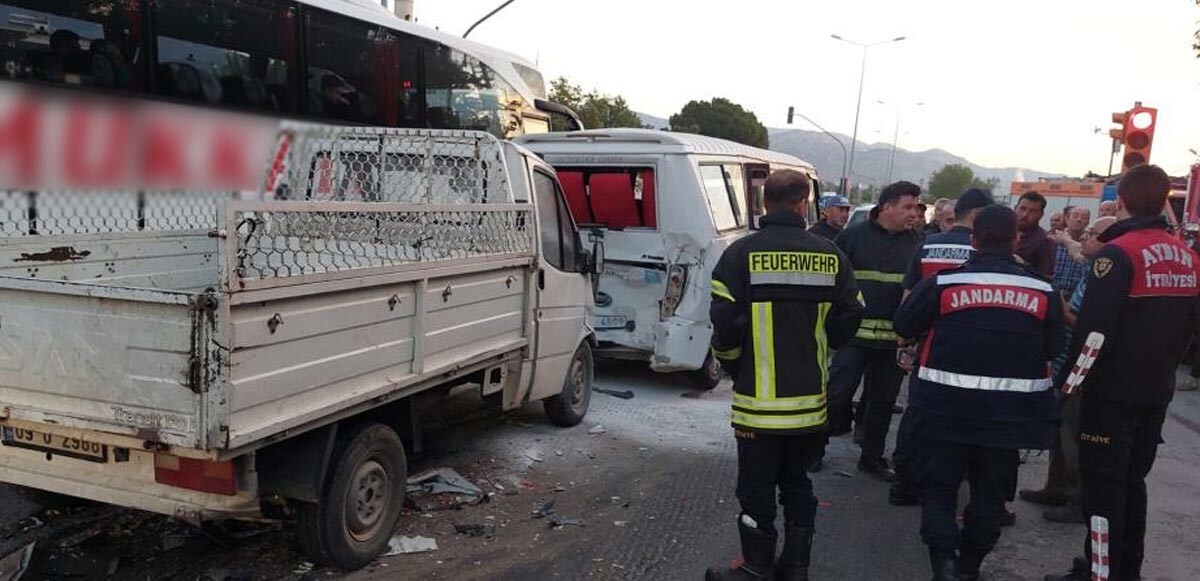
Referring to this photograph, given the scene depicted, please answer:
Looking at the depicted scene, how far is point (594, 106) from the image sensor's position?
3303 centimetres

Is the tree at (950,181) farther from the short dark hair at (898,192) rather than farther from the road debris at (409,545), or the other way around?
the road debris at (409,545)

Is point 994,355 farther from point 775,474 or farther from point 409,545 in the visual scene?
point 409,545

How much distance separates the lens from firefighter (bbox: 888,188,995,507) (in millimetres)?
4590

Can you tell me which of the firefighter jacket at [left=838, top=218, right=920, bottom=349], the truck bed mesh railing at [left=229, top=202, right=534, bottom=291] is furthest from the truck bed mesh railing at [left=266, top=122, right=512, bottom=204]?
the firefighter jacket at [left=838, top=218, right=920, bottom=349]

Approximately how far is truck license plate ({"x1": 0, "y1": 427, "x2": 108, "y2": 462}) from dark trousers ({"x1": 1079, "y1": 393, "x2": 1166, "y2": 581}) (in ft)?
12.9

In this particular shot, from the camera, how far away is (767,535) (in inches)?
138

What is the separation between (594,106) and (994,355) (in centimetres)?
3071

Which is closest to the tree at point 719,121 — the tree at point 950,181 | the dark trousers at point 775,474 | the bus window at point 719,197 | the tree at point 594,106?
the tree at point 594,106

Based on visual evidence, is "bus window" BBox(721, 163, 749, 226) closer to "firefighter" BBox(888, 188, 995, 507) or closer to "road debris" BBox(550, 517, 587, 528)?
"firefighter" BBox(888, 188, 995, 507)

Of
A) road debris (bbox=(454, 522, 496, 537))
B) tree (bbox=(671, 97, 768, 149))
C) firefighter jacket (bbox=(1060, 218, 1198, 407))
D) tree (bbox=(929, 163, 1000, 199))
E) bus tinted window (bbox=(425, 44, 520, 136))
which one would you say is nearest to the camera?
firefighter jacket (bbox=(1060, 218, 1198, 407))

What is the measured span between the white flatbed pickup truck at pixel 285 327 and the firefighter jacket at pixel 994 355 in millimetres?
2283

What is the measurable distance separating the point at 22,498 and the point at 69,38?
3.44 metres

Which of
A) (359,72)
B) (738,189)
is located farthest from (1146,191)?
(359,72)

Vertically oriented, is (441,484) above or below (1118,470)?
below
